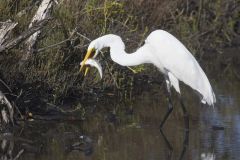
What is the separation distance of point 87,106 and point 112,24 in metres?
1.44

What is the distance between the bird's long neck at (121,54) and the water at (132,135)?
0.80m

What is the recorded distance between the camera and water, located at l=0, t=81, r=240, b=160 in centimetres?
820

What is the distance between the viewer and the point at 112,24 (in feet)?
38.3

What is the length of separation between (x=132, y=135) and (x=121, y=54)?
124cm

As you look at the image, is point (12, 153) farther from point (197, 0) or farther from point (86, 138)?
point (197, 0)

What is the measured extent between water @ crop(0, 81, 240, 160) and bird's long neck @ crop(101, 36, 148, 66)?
80 centimetres

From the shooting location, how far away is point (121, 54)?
392 inches

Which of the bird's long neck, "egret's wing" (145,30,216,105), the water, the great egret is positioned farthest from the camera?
"egret's wing" (145,30,216,105)

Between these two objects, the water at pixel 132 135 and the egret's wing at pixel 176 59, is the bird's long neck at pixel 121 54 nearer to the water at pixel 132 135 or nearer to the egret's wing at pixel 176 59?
the egret's wing at pixel 176 59

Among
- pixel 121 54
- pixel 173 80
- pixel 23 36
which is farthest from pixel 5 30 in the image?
pixel 173 80

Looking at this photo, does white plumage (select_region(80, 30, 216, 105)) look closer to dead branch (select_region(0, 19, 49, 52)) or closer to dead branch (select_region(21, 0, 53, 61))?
dead branch (select_region(21, 0, 53, 61))

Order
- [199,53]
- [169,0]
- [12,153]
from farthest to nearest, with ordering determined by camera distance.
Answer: [199,53]
[169,0]
[12,153]

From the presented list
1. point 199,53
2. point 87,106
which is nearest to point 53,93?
point 87,106

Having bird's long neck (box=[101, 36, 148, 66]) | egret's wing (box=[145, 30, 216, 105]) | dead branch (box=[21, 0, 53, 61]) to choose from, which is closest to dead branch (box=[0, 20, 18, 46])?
dead branch (box=[21, 0, 53, 61])
